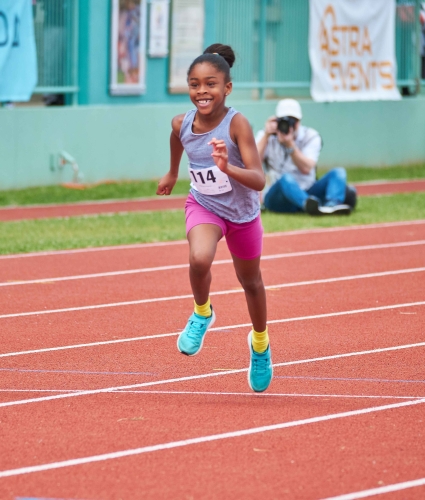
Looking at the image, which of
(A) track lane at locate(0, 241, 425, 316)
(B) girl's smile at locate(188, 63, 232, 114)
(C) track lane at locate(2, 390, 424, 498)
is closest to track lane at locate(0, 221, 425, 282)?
(A) track lane at locate(0, 241, 425, 316)

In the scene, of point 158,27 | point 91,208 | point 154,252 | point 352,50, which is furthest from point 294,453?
point 352,50

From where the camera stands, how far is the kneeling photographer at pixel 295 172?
13094 millimetres

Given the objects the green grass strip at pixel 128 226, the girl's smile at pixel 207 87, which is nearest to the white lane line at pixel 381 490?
the girl's smile at pixel 207 87

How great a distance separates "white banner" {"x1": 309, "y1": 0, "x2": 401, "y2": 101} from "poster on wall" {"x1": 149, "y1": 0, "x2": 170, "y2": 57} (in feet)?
8.65

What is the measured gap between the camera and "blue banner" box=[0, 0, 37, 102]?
15453 mm

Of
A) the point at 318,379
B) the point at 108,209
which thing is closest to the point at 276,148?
the point at 108,209

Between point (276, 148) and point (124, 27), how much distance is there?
5.03 metres

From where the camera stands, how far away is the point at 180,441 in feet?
16.2

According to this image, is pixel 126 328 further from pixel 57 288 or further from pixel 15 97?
pixel 15 97

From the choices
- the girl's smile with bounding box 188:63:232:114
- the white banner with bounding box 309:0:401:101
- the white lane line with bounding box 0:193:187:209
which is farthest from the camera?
the white banner with bounding box 309:0:401:101

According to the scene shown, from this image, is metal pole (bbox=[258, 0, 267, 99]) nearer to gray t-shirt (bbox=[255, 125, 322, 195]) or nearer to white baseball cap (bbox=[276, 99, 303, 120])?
gray t-shirt (bbox=[255, 125, 322, 195])

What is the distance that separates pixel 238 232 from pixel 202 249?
26cm

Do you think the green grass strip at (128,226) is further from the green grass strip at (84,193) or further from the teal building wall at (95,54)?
the teal building wall at (95,54)

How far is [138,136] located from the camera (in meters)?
17.3
